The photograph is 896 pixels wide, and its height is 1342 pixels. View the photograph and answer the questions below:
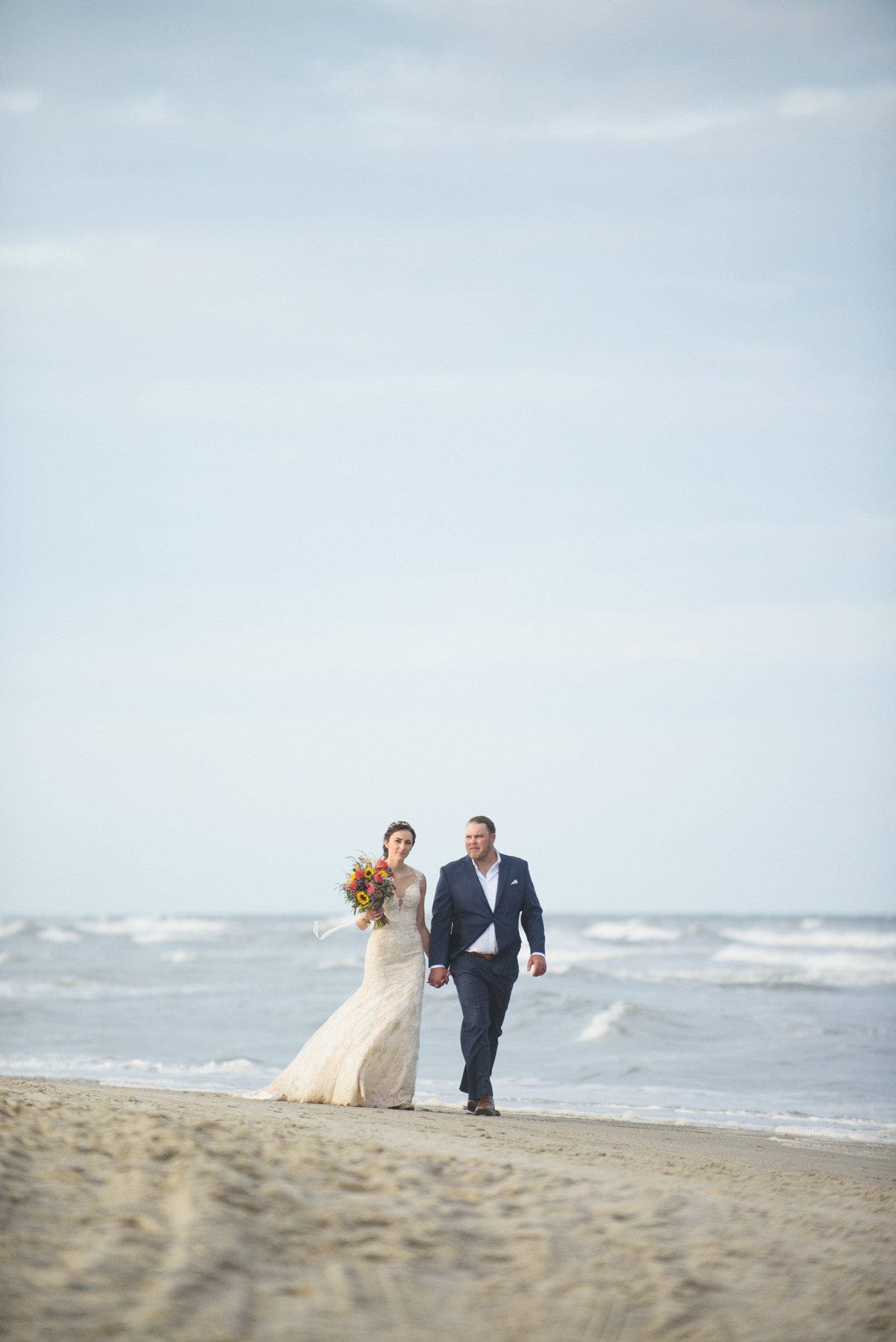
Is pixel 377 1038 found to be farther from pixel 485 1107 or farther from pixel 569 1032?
pixel 569 1032

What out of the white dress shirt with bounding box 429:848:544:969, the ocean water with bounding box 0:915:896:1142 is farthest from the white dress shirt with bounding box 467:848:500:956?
the ocean water with bounding box 0:915:896:1142

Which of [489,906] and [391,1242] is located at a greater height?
[489,906]

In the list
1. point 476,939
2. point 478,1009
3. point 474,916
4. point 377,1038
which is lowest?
point 377,1038

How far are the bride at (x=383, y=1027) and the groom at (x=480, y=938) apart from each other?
0.19 meters

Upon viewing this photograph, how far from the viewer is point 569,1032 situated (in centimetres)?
1770

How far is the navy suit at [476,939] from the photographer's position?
8.34 meters

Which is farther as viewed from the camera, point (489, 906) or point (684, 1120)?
point (684, 1120)

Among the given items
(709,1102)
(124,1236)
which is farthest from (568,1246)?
(709,1102)

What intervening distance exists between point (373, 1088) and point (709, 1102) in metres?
4.88

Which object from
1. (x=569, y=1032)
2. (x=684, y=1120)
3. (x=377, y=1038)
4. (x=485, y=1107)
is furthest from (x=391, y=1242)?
(x=569, y=1032)

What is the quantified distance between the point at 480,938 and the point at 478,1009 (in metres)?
0.45

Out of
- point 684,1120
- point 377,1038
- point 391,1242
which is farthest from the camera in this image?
point 684,1120

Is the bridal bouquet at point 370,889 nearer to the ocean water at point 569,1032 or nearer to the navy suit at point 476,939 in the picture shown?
the navy suit at point 476,939

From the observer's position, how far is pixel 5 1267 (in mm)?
3938
